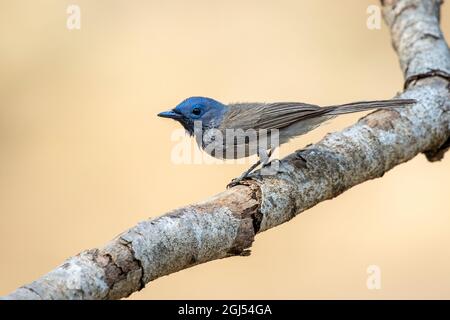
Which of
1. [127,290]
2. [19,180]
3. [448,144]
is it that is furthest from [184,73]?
[127,290]

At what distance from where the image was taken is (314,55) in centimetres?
896

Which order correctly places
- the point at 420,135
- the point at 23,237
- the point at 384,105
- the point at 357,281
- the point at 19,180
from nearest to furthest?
the point at 384,105 → the point at 420,135 → the point at 357,281 → the point at 23,237 → the point at 19,180

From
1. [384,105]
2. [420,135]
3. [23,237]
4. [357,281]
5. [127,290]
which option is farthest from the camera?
[23,237]

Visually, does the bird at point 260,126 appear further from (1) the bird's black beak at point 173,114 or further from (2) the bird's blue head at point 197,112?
(1) the bird's black beak at point 173,114

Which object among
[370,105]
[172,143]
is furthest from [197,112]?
[172,143]

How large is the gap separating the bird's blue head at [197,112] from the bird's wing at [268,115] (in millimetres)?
119

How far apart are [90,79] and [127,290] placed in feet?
19.1

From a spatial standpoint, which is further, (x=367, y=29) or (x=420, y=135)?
(x=367, y=29)

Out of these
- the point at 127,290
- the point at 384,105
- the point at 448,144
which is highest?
the point at 384,105

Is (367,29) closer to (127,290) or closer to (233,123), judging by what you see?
(233,123)

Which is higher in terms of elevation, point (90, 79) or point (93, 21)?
point (93, 21)

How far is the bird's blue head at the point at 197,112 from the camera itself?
5.66 meters

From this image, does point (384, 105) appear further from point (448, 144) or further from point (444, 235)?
point (444, 235)

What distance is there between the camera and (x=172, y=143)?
798 cm
